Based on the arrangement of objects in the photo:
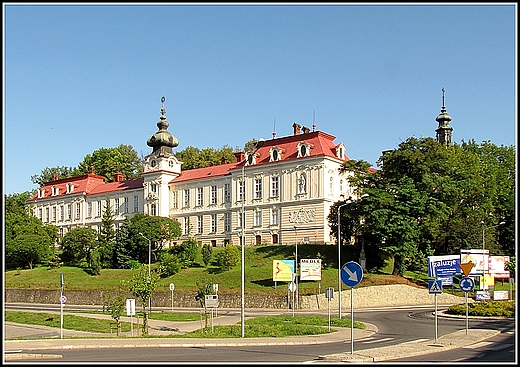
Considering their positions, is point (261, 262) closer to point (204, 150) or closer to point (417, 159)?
point (417, 159)

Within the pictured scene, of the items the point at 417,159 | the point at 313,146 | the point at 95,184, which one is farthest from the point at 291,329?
the point at 95,184

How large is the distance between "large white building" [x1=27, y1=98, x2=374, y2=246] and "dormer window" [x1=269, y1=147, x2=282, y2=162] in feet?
0.42

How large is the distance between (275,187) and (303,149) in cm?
651

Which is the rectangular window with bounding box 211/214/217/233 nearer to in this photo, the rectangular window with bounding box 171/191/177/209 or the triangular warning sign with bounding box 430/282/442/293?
the rectangular window with bounding box 171/191/177/209

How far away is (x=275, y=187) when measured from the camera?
8306 cm

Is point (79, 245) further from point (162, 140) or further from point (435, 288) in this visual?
point (435, 288)

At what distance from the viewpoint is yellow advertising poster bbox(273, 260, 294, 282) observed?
183 ft

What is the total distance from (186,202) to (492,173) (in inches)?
1701

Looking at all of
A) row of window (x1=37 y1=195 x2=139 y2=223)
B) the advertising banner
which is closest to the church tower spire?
row of window (x1=37 y1=195 x2=139 y2=223)

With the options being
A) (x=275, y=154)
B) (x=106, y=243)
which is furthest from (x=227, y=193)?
(x=106, y=243)

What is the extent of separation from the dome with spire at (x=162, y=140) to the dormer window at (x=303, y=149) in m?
24.7

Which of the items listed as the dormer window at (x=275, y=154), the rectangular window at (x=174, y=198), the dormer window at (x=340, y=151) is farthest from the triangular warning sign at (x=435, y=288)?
the rectangular window at (x=174, y=198)

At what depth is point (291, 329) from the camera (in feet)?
103

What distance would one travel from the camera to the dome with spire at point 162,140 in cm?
9606
